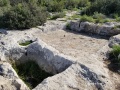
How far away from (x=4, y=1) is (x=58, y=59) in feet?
39.7

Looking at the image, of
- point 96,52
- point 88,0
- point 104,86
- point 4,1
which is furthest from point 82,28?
point 88,0

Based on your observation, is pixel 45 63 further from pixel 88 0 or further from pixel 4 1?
pixel 88 0

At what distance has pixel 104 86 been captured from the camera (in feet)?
25.5

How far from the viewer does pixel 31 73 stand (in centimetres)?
962

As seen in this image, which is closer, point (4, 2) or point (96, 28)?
point (96, 28)

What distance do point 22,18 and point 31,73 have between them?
16.6 ft

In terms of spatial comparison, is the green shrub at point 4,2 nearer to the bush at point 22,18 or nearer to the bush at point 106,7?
the bush at point 22,18

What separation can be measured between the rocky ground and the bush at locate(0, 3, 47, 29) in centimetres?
54

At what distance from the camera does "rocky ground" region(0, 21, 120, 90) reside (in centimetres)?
773

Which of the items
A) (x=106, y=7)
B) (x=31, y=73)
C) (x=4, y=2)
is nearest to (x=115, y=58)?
(x=31, y=73)

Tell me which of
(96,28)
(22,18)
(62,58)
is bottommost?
(96,28)

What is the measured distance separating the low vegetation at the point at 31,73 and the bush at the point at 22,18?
398cm

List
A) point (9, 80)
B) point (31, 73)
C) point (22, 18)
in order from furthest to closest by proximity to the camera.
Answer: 1. point (22, 18)
2. point (31, 73)
3. point (9, 80)

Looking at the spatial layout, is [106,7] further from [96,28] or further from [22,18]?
[22,18]
